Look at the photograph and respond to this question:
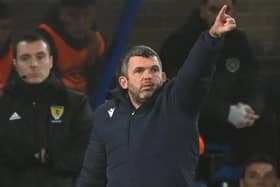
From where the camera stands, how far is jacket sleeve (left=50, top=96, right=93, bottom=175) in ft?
19.4

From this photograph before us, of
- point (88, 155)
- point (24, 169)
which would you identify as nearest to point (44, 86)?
point (24, 169)

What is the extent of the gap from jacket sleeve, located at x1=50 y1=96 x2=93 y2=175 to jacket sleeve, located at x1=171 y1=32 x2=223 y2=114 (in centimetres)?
129

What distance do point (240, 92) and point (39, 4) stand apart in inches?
61.6

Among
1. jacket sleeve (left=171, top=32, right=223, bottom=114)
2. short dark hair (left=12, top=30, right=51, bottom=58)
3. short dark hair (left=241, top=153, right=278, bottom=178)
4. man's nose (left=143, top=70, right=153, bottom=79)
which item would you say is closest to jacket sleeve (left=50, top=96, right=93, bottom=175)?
short dark hair (left=12, top=30, right=51, bottom=58)

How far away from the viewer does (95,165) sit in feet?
16.7

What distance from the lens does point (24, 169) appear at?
5.99 meters

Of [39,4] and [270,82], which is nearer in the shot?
[39,4]

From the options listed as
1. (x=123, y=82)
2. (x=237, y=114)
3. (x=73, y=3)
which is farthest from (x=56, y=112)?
(x=237, y=114)

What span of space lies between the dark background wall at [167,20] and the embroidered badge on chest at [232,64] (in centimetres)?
22

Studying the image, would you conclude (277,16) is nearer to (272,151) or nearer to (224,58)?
→ (224,58)

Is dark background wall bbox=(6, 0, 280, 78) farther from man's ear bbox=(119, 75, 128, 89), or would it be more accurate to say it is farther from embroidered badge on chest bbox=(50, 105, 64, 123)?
man's ear bbox=(119, 75, 128, 89)

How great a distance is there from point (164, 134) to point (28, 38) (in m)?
1.71

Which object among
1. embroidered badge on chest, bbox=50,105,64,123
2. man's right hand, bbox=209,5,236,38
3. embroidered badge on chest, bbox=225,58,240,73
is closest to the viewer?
man's right hand, bbox=209,5,236,38

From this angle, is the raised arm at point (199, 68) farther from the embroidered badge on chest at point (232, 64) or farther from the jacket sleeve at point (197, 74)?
the embroidered badge on chest at point (232, 64)
